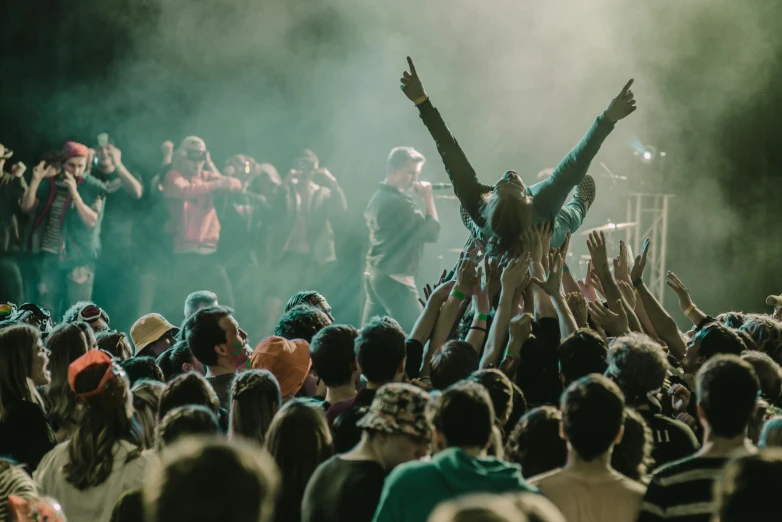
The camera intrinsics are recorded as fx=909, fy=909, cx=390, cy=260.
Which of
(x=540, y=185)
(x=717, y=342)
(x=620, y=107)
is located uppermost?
(x=620, y=107)

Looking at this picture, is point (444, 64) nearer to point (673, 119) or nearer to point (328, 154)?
point (328, 154)

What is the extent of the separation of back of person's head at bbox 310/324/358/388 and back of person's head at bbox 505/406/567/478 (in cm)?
91

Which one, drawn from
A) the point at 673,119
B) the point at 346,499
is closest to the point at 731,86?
the point at 673,119

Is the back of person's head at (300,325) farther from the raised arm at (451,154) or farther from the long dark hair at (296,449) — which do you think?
the long dark hair at (296,449)

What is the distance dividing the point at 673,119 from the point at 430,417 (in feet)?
35.7

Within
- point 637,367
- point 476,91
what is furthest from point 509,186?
point 476,91

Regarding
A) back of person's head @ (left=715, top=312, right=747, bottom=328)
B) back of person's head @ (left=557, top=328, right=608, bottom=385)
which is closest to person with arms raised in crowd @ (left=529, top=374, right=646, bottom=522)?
back of person's head @ (left=557, top=328, right=608, bottom=385)

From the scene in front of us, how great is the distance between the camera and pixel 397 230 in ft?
34.0

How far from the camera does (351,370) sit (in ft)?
11.3

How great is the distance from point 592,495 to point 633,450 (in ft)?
1.50

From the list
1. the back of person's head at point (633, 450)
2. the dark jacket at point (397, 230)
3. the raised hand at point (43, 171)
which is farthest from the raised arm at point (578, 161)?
the raised hand at point (43, 171)

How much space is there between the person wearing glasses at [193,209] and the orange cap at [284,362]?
6839 millimetres

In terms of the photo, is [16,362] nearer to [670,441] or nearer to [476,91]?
[670,441]

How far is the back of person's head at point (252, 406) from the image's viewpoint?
302 centimetres
